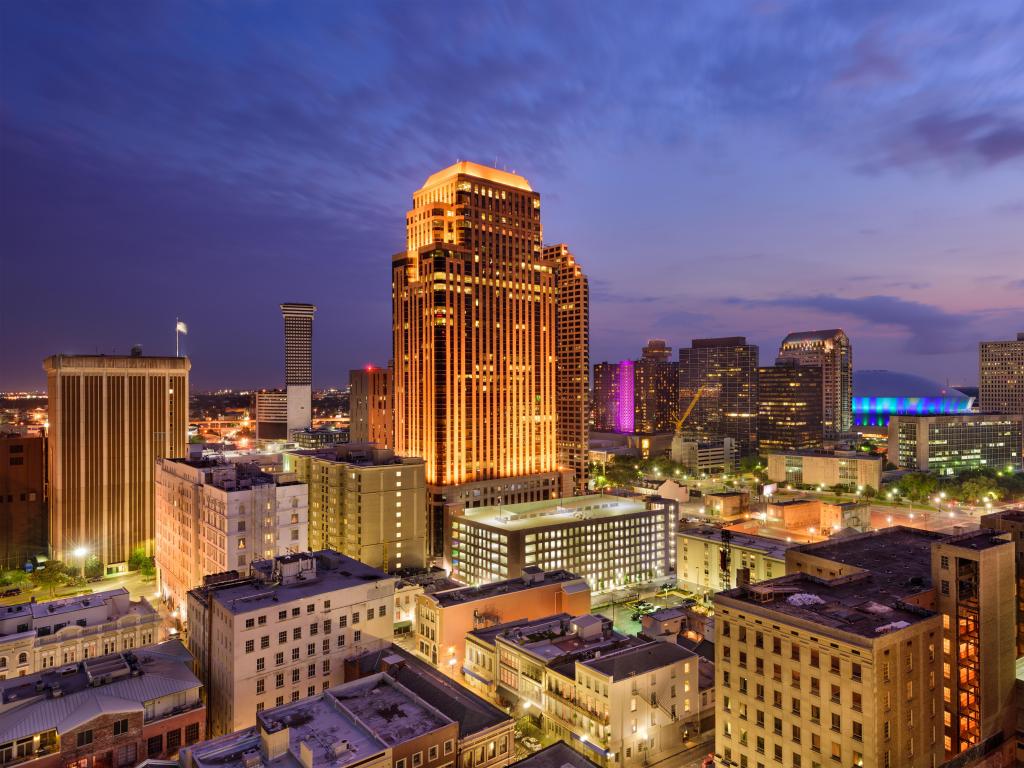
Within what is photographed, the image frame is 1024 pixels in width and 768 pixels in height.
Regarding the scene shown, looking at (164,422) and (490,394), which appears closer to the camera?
(164,422)

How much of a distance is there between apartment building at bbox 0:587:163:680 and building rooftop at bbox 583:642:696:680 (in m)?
54.0

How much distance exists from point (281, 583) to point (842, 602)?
55.2 meters

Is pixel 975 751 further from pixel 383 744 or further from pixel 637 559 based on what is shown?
pixel 637 559

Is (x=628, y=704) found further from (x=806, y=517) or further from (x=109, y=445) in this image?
(x=806, y=517)

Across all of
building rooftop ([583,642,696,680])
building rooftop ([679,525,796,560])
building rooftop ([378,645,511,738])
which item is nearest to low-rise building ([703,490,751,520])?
building rooftop ([679,525,796,560])

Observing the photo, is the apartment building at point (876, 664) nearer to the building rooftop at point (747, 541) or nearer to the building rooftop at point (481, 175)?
the building rooftop at point (747, 541)

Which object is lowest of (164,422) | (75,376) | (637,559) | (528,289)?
(637,559)

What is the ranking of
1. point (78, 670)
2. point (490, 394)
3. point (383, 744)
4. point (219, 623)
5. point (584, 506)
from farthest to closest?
point (490, 394), point (584, 506), point (219, 623), point (78, 670), point (383, 744)

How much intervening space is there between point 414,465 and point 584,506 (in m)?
35.8

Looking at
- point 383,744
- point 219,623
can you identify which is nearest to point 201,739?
point 219,623

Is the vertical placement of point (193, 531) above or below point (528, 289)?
below

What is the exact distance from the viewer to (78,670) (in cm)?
5872

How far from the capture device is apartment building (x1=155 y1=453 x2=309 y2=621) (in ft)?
295

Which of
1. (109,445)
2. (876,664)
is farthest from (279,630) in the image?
(109,445)
